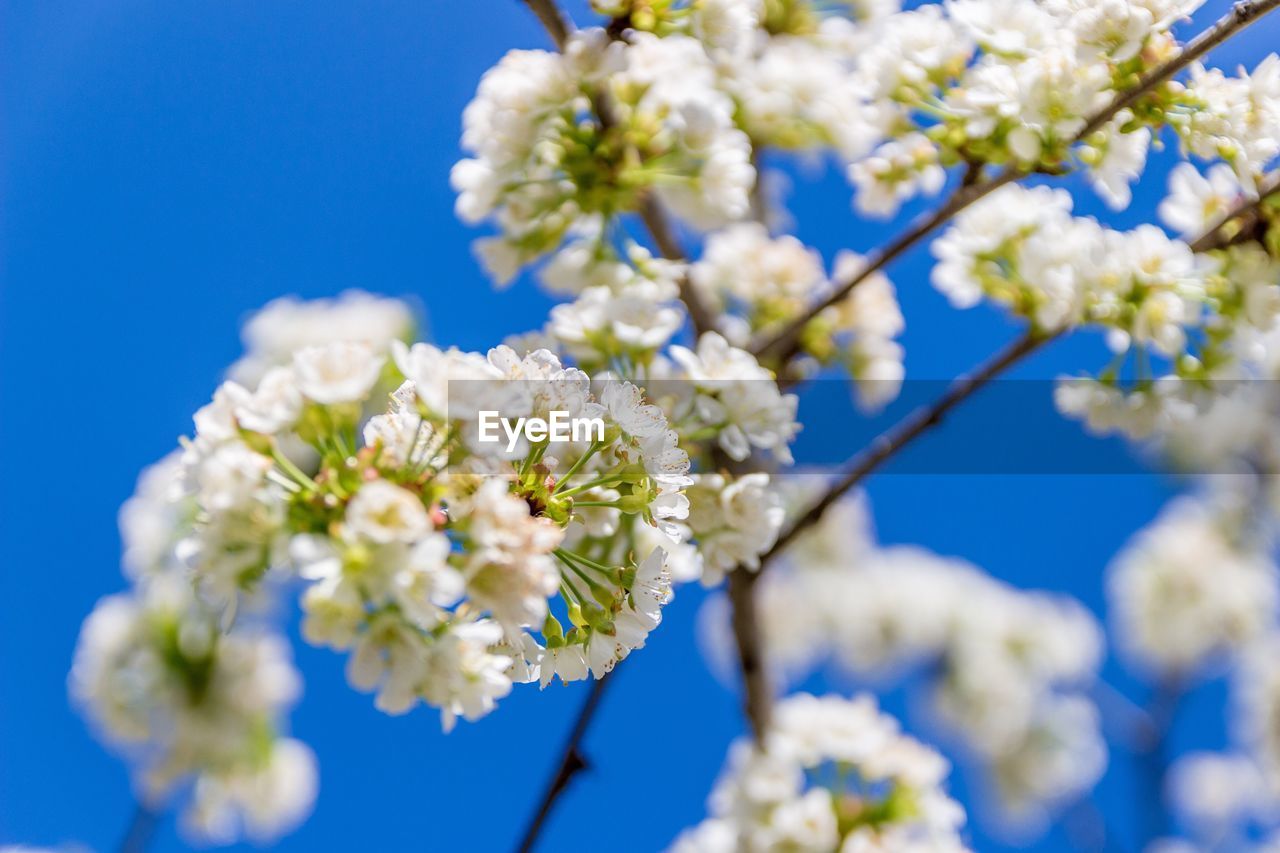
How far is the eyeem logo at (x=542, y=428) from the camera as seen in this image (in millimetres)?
1381

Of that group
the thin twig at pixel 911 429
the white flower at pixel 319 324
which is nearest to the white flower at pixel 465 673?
the thin twig at pixel 911 429

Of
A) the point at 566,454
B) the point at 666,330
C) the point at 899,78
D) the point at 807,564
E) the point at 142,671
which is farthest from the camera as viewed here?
the point at 807,564

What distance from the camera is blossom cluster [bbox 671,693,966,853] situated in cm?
279

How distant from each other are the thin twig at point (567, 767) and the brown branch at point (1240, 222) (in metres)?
1.80

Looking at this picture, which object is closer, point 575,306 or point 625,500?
point 625,500

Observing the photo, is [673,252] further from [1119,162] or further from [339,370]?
[339,370]

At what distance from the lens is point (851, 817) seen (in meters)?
2.88

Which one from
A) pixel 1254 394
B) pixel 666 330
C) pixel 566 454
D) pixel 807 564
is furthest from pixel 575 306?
pixel 807 564

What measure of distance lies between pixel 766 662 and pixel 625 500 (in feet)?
5.03

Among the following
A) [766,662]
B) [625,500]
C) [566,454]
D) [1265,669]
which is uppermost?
[566,454]

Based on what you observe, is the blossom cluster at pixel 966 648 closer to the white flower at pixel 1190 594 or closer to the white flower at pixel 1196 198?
the white flower at pixel 1190 594

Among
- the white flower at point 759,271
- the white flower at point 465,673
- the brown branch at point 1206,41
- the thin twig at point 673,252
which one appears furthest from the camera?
the white flower at point 759,271

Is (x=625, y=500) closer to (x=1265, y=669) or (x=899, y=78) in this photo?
(x=899, y=78)

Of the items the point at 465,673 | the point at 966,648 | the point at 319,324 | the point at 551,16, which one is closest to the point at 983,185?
the point at 551,16
